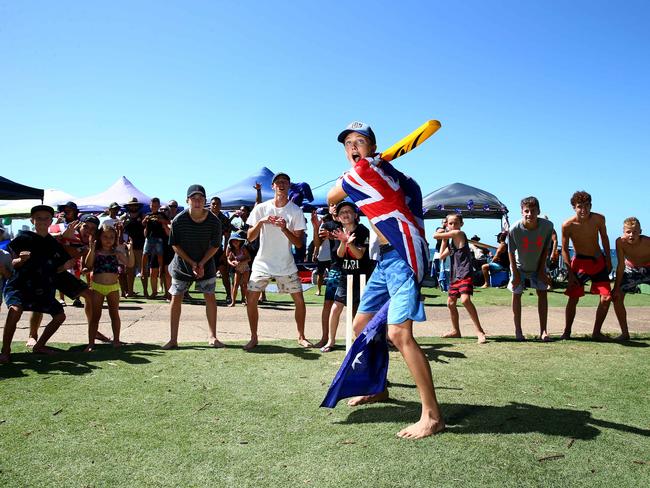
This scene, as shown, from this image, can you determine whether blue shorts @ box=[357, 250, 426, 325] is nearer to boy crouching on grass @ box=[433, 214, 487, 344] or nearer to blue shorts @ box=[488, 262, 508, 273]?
boy crouching on grass @ box=[433, 214, 487, 344]

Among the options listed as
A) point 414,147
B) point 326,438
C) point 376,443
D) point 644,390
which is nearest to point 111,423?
point 326,438

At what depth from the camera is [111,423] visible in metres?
3.69

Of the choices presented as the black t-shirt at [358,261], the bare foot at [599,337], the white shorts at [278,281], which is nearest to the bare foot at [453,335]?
the black t-shirt at [358,261]

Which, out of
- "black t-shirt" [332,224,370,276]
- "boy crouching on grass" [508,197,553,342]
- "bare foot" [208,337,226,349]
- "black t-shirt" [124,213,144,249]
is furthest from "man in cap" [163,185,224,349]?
"black t-shirt" [124,213,144,249]

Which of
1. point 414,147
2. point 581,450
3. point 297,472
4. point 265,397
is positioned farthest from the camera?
point 265,397

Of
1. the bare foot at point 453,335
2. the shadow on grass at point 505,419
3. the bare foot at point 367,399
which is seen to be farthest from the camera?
the bare foot at point 453,335

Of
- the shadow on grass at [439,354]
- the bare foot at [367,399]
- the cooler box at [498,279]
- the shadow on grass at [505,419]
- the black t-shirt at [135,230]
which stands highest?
the black t-shirt at [135,230]

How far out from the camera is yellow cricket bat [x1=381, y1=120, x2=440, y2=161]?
370 centimetres

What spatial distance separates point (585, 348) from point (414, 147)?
13.9ft

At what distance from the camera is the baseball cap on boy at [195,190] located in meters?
6.72

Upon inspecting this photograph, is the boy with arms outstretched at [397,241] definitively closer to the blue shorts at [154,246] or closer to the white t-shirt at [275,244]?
the white t-shirt at [275,244]

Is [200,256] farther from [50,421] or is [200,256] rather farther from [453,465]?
[453,465]

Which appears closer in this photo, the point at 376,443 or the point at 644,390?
the point at 376,443

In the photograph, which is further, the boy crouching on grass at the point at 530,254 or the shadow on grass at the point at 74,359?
the boy crouching on grass at the point at 530,254
